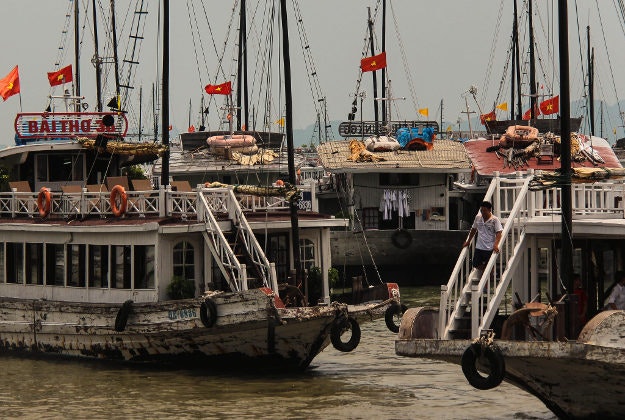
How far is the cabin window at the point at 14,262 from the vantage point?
28.9 metres

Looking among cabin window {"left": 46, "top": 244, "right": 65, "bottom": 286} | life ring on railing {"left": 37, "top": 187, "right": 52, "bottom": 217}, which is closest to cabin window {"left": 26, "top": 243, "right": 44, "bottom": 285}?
cabin window {"left": 46, "top": 244, "right": 65, "bottom": 286}

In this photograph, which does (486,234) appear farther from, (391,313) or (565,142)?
(391,313)

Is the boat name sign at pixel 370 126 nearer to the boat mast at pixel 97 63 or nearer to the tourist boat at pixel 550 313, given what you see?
the boat mast at pixel 97 63

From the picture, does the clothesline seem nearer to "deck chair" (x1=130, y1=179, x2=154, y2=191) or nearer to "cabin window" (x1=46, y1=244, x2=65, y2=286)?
"deck chair" (x1=130, y1=179, x2=154, y2=191)

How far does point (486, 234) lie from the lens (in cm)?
1941

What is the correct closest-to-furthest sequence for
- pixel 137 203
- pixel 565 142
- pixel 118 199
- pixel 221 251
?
pixel 565 142 < pixel 221 251 < pixel 118 199 < pixel 137 203

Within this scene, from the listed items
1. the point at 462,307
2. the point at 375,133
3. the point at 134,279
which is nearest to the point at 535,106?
the point at 375,133

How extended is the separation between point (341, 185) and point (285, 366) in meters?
25.0

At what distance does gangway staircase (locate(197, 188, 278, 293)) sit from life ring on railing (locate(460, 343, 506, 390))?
718 cm

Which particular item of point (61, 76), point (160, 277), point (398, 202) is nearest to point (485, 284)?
point (160, 277)

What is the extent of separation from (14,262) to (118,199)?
381cm

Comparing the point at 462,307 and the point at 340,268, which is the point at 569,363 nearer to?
the point at 462,307

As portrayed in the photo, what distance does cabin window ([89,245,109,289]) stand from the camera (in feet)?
88.0

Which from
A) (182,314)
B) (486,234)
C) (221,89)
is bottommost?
(182,314)
